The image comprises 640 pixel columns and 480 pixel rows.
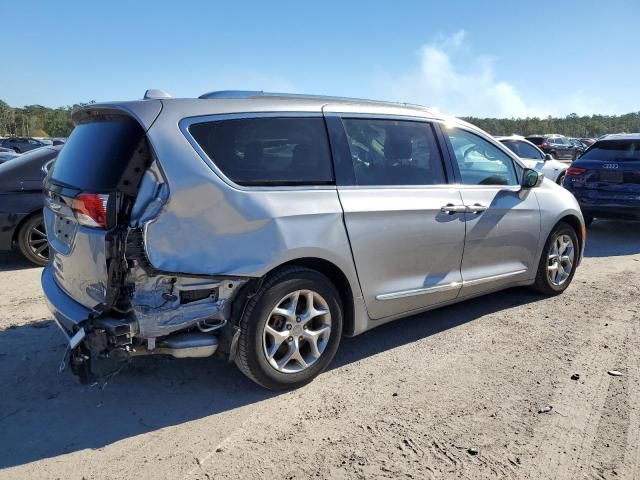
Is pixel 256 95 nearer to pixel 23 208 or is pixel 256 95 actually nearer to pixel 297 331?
pixel 297 331

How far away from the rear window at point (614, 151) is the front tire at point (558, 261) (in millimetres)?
3867

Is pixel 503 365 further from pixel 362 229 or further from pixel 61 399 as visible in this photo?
pixel 61 399

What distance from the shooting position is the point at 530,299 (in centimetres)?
526

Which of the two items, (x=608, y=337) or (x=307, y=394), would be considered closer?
(x=307, y=394)

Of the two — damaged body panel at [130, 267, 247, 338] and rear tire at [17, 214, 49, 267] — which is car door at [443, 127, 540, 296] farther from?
rear tire at [17, 214, 49, 267]

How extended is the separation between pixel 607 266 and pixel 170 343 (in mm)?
5941

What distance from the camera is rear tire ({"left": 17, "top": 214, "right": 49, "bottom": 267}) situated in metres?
6.25

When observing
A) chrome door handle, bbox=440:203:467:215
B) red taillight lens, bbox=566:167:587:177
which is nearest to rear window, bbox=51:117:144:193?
chrome door handle, bbox=440:203:467:215

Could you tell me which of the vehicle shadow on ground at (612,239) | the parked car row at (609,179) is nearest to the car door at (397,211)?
the vehicle shadow on ground at (612,239)

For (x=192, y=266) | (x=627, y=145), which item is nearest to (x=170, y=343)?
(x=192, y=266)

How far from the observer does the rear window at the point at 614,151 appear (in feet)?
Result: 27.3

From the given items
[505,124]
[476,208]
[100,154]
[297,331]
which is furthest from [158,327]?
[505,124]

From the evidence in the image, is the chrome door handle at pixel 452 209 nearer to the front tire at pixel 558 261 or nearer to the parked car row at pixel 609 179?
the front tire at pixel 558 261

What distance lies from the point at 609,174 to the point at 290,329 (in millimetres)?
7165
